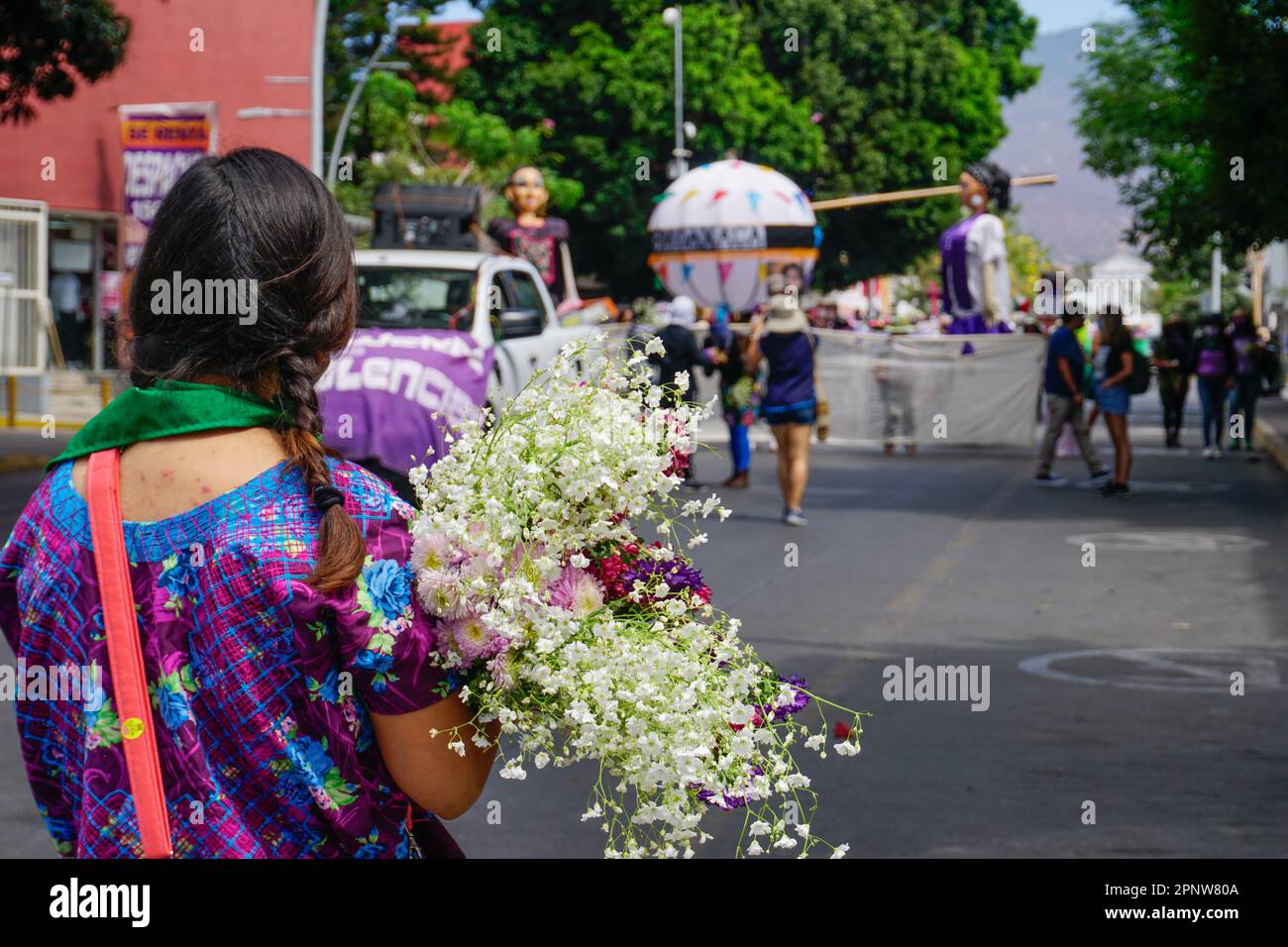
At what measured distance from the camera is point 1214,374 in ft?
71.9

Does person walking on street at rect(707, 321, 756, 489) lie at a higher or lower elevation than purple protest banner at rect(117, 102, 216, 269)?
lower

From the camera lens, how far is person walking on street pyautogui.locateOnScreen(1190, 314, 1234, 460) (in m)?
22.0

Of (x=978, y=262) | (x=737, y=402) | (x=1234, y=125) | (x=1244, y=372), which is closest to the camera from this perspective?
(x=1234, y=125)

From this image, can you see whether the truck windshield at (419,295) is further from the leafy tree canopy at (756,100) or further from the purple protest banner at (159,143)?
the leafy tree canopy at (756,100)

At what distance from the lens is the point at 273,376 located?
2.08m

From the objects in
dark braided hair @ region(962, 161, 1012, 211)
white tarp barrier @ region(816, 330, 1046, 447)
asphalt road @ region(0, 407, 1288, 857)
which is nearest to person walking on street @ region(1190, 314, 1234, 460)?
white tarp barrier @ region(816, 330, 1046, 447)

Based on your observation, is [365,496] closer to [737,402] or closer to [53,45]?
[737,402]

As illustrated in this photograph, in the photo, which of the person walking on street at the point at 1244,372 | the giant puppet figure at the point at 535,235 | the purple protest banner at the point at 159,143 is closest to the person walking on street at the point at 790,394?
the giant puppet figure at the point at 535,235

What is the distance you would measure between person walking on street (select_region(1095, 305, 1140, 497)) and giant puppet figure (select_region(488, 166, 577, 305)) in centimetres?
522

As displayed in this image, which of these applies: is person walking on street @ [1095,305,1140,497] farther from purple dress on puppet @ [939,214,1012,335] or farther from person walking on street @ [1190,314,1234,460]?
purple dress on puppet @ [939,214,1012,335]

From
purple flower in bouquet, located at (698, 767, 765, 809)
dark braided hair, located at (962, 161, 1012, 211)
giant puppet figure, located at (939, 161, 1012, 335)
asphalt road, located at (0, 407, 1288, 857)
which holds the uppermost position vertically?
dark braided hair, located at (962, 161, 1012, 211)

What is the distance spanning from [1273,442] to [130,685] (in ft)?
75.5

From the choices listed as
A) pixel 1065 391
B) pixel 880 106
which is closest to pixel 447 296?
pixel 1065 391
